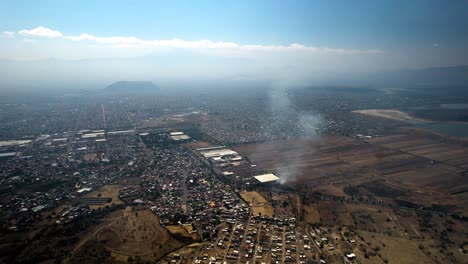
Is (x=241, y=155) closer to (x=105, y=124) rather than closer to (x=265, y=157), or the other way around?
(x=265, y=157)

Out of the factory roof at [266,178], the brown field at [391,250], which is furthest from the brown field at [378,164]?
the brown field at [391,250]

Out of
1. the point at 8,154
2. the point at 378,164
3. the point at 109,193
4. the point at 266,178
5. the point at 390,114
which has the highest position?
the point at 390,114

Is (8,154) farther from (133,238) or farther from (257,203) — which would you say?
(257,203)

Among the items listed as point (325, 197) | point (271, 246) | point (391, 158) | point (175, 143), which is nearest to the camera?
point (271, 246)

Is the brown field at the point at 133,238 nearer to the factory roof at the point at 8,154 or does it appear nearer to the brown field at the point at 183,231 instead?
the brown field at the point at 183,231

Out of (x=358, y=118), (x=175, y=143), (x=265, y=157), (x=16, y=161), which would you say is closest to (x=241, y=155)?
(x=265, y=157)

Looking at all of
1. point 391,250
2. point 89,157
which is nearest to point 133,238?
point 391,250
